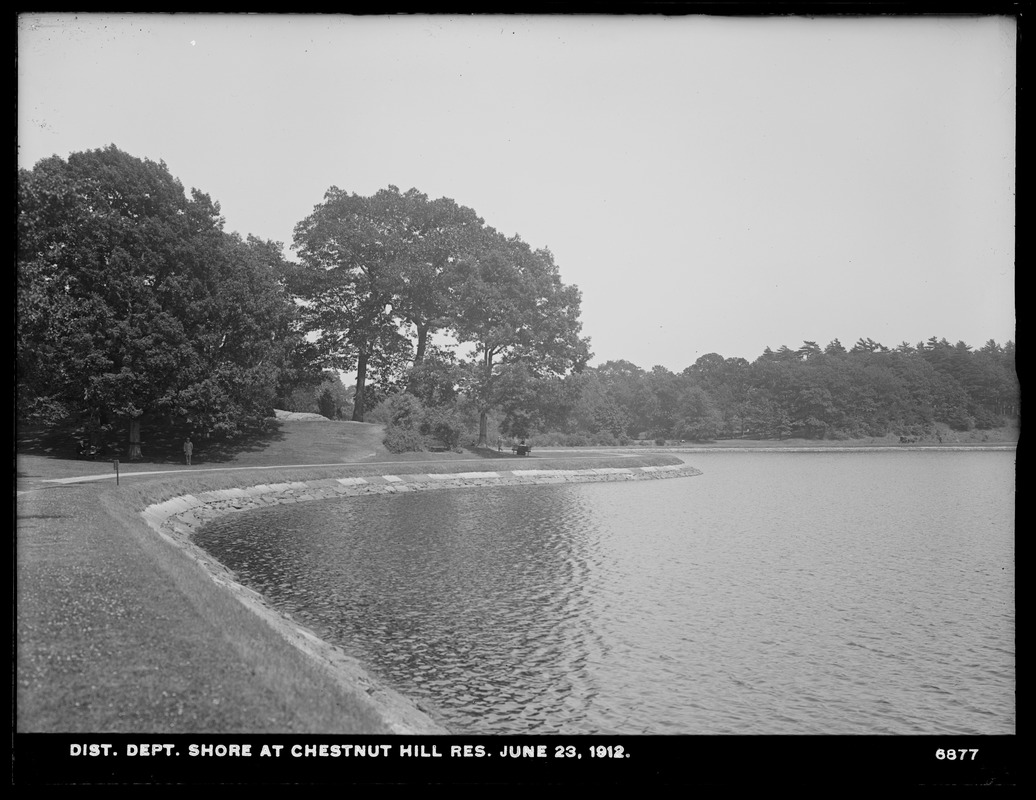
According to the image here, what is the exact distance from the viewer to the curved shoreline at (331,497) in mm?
11102

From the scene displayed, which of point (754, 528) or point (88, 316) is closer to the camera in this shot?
point (754, 528)

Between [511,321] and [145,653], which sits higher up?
[511,321]

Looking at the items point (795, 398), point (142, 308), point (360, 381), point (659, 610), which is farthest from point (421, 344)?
point (795, 398)

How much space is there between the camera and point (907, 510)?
37031 millimetres

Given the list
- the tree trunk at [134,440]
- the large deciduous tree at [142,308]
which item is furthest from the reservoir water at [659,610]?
the tree trunk at [134,440]

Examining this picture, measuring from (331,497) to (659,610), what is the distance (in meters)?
26.3

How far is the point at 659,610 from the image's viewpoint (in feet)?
58.0

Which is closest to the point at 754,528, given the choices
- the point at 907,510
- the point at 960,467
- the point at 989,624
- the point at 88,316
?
the point at 907,510

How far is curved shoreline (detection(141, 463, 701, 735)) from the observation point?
1110 centimetres

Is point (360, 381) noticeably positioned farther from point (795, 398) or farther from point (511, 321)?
point (795, 398)

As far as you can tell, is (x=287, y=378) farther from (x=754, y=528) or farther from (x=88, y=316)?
(x=754, y=528)

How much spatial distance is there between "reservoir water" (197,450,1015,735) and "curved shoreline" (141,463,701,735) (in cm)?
49

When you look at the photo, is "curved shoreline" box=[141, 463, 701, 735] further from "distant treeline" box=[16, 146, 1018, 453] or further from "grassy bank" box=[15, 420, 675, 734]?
"distant treeline" box=[16, 146, 1018, 453]
